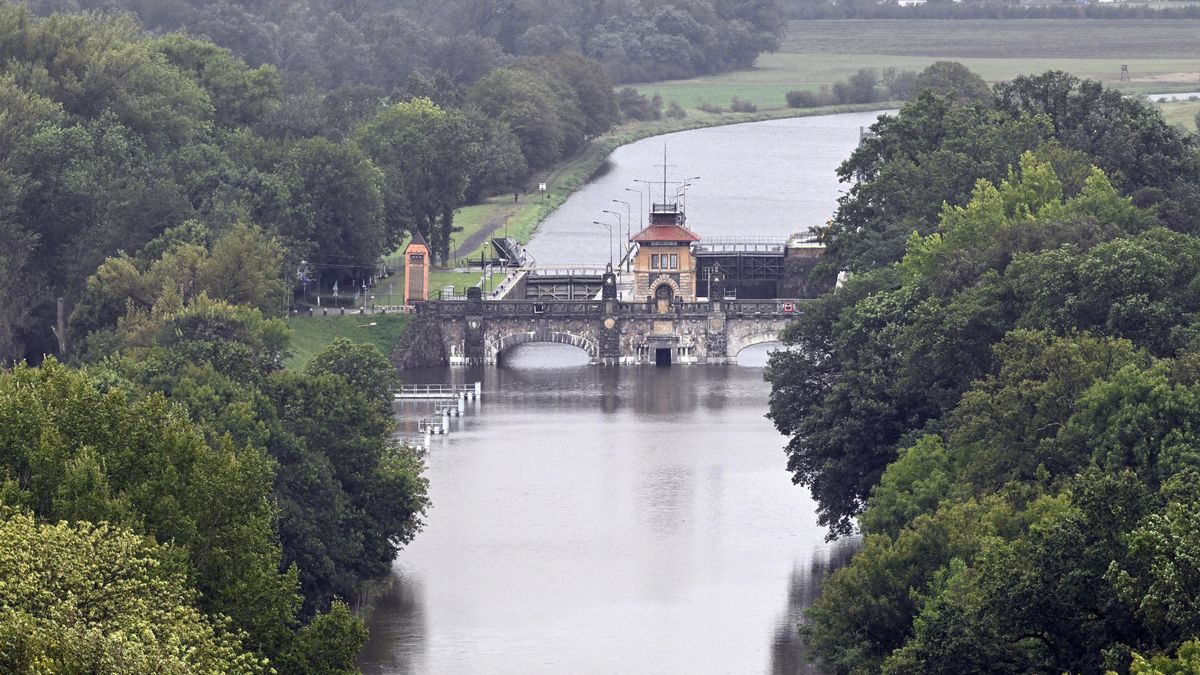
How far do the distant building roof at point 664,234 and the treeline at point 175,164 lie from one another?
14590 millimetres

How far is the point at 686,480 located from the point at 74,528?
166ft

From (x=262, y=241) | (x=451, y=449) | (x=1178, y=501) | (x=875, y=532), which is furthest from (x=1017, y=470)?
(x=262, y=241)

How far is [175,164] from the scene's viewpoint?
150 meters

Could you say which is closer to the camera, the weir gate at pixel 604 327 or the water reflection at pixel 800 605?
the water reflection at pixel 800 605

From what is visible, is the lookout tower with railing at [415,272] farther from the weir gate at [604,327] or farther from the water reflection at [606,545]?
the water reflection at [606,545]

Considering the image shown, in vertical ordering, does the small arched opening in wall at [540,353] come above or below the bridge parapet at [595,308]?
below

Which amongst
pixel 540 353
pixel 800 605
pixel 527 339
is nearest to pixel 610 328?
pixel 527 339

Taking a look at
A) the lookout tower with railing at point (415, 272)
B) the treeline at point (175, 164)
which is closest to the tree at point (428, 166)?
the treeline at point (175, 164)

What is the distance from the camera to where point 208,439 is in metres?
87.2

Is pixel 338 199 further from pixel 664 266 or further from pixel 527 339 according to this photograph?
pixel 664 266

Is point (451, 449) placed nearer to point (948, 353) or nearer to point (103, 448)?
point (948, 353)

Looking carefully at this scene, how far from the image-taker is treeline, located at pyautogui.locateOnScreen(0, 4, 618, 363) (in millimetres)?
138125

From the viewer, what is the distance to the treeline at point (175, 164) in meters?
138

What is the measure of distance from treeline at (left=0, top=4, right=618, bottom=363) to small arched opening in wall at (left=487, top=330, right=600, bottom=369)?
10158 millimetres
